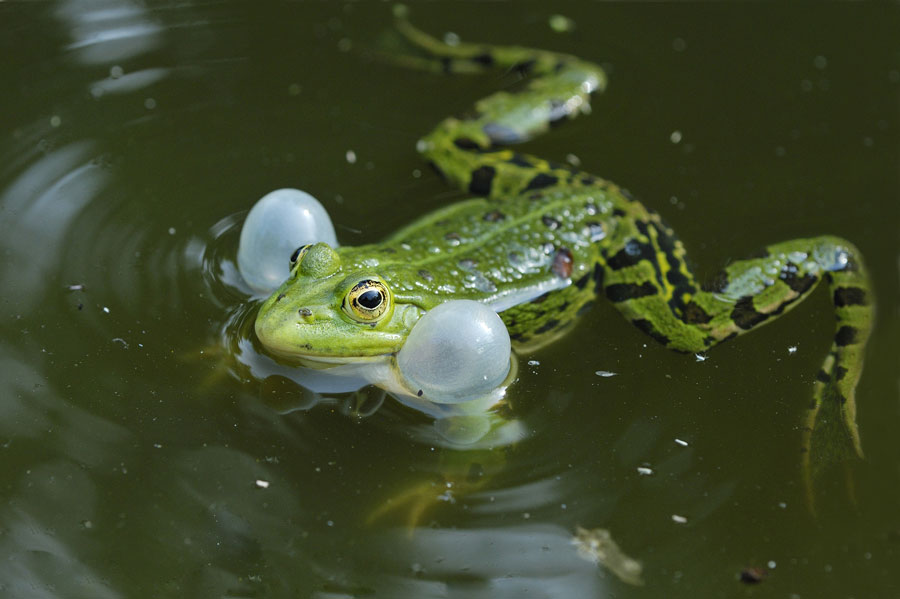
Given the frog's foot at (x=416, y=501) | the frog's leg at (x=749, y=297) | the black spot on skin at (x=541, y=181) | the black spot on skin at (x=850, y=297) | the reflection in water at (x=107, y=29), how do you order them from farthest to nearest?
the reflection in water at (x=107, y=29) → the black spot on skin at (x=541, y=181) → the black spot on skin at (x=850, y=297) → the frog's leg at (x=749, y=297) → the frog's foot at (x=416, y=501)

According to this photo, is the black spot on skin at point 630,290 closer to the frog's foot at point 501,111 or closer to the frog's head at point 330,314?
the frog's foot at point 501,111

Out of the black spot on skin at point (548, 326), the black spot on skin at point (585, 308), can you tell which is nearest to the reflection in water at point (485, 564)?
the black spot on skin at point (548, 326)

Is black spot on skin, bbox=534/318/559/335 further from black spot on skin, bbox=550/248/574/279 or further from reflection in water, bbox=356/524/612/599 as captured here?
reflection in water, bbox=356/524/612/599

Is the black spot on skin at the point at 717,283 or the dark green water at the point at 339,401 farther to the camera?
the black spot on skin at the point at 717,283

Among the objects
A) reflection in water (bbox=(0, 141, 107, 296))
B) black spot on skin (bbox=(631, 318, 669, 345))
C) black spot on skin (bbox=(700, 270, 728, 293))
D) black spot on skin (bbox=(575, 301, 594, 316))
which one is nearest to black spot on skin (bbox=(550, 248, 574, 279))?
black spot on skin (bbox=(575, 301, 594, 316))

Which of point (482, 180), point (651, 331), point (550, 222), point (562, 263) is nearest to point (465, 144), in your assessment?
point (482, 180)

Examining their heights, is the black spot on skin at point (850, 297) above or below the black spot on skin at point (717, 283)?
below

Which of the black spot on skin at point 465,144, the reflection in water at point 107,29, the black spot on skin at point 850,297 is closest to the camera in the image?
the black spot on skin at point 850,297
